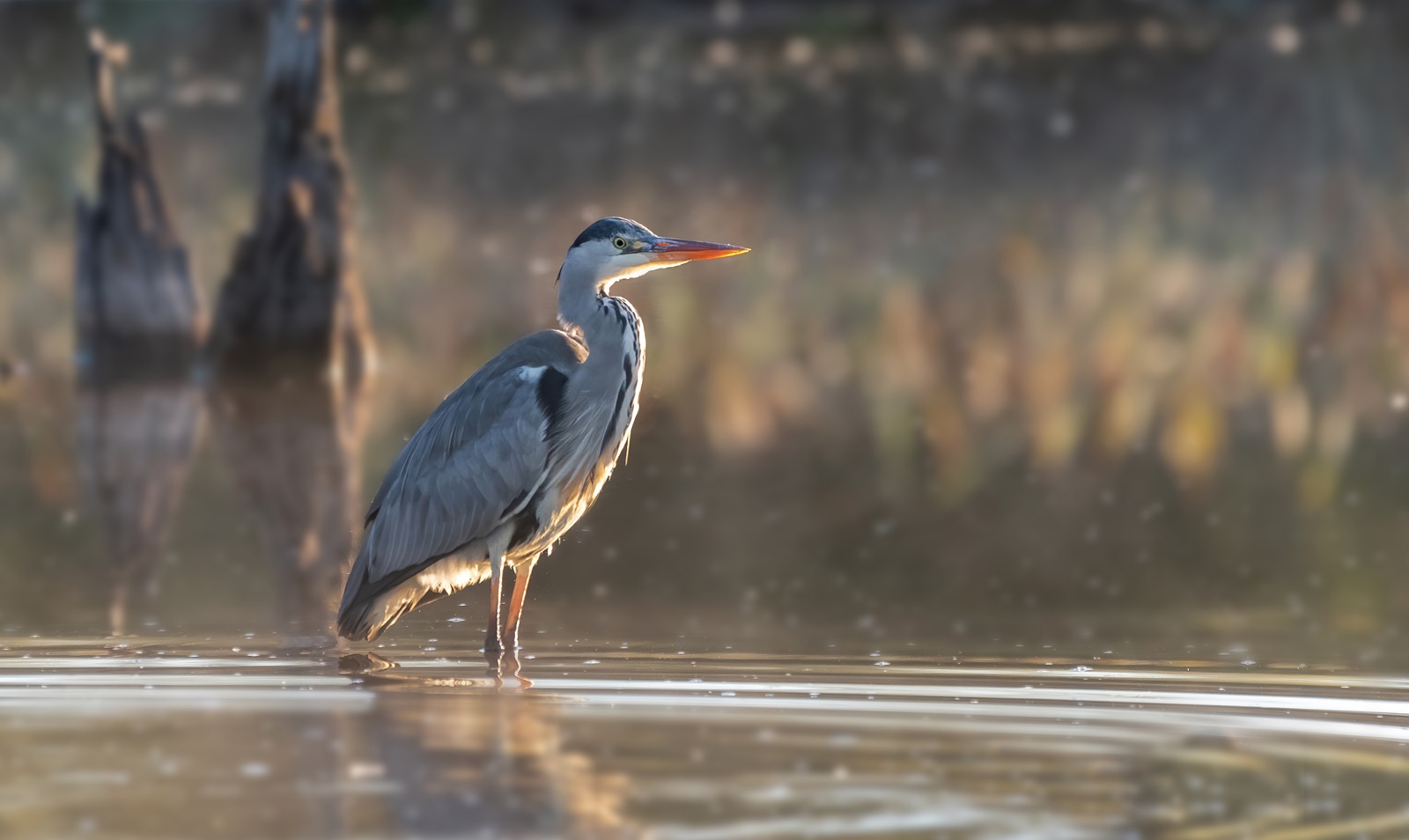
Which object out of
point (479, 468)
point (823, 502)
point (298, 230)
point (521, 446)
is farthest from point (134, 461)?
point (521, 446)

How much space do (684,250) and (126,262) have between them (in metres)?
9.82

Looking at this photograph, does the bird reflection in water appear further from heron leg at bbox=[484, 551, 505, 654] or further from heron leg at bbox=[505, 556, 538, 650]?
heron leg at bbox=[505, 556, 538, 650]

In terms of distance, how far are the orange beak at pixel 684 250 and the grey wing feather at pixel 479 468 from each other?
50cm

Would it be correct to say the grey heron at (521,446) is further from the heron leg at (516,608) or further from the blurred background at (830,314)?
the blurred background at (830,314)

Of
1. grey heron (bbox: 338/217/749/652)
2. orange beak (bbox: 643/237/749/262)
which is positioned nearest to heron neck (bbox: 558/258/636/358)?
grey heron (bbox: 338/217/749/652)

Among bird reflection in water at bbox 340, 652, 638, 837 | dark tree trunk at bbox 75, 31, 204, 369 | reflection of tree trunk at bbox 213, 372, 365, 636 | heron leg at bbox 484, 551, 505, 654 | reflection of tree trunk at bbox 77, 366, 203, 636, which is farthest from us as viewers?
dark tree trunk at bbox 75, 31, 204, 369

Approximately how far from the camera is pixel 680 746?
6082mm

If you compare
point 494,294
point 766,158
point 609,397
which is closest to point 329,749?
point 609,397

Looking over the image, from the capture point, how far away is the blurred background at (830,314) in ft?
31.1

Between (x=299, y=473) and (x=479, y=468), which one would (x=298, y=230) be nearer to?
(x=299, y=473)

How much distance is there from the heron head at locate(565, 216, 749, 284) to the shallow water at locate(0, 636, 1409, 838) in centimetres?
151

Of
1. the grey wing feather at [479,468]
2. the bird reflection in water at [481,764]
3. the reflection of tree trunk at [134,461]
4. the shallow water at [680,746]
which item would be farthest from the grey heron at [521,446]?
the reflection of tree trunk at [134,461]

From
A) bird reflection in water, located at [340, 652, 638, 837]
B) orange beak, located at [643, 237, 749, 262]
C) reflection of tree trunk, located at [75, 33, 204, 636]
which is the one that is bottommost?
bird reflection in water, located at [340, 652, 638, 837]

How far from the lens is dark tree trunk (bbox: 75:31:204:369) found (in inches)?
670
